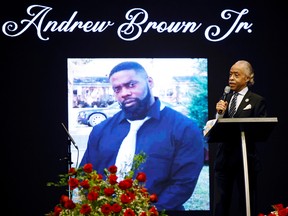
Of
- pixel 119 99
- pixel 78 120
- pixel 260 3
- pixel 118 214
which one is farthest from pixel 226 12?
pixel 118 214

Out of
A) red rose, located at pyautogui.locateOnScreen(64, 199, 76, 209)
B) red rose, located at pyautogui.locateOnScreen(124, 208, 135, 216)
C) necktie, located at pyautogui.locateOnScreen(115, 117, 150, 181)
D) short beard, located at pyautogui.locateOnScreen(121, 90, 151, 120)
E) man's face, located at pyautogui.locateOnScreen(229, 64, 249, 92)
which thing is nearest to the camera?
red rose, located at pyautogui.locateOnScreen(124, 208, 135, 216)

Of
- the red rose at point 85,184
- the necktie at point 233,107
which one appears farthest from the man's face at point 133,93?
the red rose at point 85,184

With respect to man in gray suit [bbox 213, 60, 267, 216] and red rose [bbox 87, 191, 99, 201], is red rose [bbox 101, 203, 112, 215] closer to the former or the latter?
red rose [bbox 87, 191, 99, 201]

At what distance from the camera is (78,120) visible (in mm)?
7672

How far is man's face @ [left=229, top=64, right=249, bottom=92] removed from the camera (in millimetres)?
5113

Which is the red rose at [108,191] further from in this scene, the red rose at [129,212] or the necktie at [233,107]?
the necktie at [233,107]

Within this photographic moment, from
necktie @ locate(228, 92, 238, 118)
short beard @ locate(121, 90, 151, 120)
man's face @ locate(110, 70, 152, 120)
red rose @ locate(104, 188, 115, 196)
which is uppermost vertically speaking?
man's face @ locate(110, 70, 152, 120)

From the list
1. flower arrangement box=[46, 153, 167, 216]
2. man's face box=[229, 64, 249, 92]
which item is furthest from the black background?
flower arrangement box=[46, 153, 167, 216]

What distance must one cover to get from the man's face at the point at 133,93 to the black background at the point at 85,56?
0.80 ft

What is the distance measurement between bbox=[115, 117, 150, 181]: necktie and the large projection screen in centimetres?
29

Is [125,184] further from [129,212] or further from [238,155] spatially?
[238,155]

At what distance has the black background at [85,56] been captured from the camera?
7672 mm

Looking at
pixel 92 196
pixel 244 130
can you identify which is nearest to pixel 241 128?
pixel 244 130

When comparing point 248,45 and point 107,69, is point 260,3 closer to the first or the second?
point 248,45
